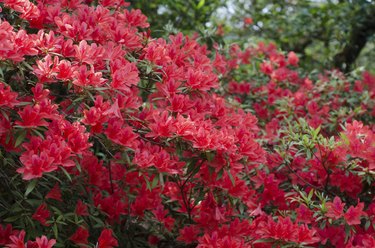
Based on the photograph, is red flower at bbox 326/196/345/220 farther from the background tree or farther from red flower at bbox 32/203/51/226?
the background tree

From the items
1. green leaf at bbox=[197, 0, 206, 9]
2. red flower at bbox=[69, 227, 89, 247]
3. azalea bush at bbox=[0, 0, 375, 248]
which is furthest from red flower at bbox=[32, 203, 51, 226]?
green leaf at bbox=[197, 0, 206, 9]

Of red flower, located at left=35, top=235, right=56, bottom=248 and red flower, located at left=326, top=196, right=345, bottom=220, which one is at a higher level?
red flower, located at left=326, top=196, right=345, bottom=220

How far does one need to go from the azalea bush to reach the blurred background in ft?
3.61

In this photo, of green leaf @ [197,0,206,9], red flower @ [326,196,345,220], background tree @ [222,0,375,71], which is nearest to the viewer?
red flower @ [326,196,345,220]

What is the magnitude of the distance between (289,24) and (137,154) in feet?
10.4

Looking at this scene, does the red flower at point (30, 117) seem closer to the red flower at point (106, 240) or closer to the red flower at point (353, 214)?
the red flower at point (106, 240)

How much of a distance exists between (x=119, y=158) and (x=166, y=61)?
0.48m

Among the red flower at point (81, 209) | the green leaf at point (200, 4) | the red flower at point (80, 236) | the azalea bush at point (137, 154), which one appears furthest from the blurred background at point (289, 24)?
the red flower at point (80, 236)

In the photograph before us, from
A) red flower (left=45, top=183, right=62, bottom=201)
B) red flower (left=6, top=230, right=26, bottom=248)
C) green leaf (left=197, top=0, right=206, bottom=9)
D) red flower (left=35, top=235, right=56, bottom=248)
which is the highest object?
green leaf (left=197, top=0, right=206, bottom=9)

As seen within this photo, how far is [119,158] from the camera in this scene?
2.30 metres

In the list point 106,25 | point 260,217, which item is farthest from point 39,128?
point 260,217

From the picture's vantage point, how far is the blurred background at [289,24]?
4.23 m

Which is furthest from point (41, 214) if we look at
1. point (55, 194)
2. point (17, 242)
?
point (17, 242)

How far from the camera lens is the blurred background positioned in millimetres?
4234
